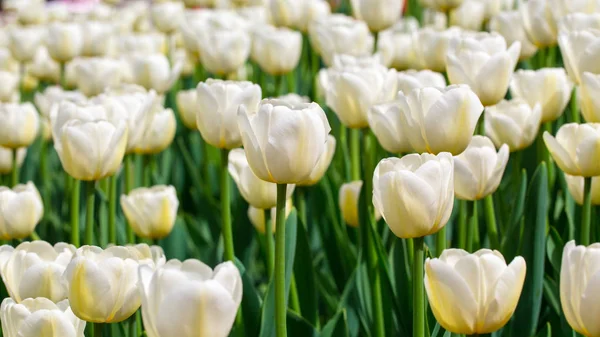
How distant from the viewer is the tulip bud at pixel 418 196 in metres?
1.16

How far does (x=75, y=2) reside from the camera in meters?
8.25

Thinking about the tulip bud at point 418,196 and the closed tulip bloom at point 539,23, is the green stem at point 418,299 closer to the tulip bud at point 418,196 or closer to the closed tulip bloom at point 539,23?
the tulip bud at point 418,196

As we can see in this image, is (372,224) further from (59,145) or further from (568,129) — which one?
(59,145)

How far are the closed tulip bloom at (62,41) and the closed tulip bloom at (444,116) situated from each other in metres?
2.03

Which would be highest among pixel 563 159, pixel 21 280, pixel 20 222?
pixel 563 159

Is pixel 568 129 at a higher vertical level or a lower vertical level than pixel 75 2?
higher

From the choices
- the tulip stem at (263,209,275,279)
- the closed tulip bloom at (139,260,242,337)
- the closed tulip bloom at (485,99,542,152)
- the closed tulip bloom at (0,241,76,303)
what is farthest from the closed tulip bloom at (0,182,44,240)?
the closed tulip bloom at (485,99,542,152)

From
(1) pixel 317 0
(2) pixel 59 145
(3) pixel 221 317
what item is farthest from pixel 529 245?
(1) pixel 317 0

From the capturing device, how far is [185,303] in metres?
0.96

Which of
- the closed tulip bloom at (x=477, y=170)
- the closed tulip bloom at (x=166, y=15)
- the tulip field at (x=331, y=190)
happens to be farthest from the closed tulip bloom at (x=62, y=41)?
the closed tulip bloom at (x=477, y=170)

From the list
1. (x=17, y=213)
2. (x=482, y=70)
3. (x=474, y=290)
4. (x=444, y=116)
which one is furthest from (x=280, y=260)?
(x=17, y=213)

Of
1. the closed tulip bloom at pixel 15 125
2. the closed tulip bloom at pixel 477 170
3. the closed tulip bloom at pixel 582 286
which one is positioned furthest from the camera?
the closed tulip bloom at pixel 15 125

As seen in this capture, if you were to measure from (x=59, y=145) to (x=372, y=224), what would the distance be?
0.63 metres

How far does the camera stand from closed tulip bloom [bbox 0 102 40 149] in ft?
7.30
